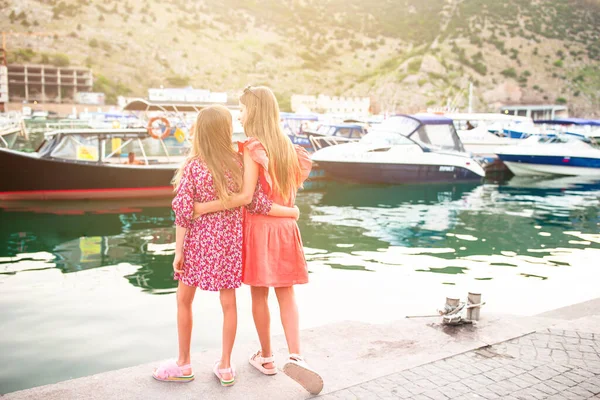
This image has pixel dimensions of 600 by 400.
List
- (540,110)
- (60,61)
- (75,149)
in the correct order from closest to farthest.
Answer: (75,149), (540,110), (60,61)

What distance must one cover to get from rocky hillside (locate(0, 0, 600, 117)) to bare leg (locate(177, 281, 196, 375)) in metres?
111

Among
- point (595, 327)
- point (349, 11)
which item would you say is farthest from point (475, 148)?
point (349, 11)

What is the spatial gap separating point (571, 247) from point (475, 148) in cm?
2135

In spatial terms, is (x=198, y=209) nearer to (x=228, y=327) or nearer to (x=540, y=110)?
(x=228, y=327)

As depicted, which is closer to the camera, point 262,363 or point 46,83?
point 262,363

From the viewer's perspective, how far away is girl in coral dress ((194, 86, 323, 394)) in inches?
147

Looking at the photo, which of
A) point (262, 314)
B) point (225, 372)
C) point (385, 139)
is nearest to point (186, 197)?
point (262, 314)

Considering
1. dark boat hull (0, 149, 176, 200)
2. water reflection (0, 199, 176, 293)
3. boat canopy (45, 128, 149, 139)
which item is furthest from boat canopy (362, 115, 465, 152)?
water reflection (0, 199, 176, 293)

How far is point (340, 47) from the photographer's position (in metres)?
159

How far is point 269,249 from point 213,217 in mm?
414

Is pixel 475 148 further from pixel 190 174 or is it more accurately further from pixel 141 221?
pixel 190 174

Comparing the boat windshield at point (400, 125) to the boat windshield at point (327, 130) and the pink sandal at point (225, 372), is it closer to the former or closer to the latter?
the boat windshield at point (327, 130)

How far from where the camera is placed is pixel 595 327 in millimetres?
5020

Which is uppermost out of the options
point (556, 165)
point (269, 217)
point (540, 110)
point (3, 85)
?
point (3, 85)
